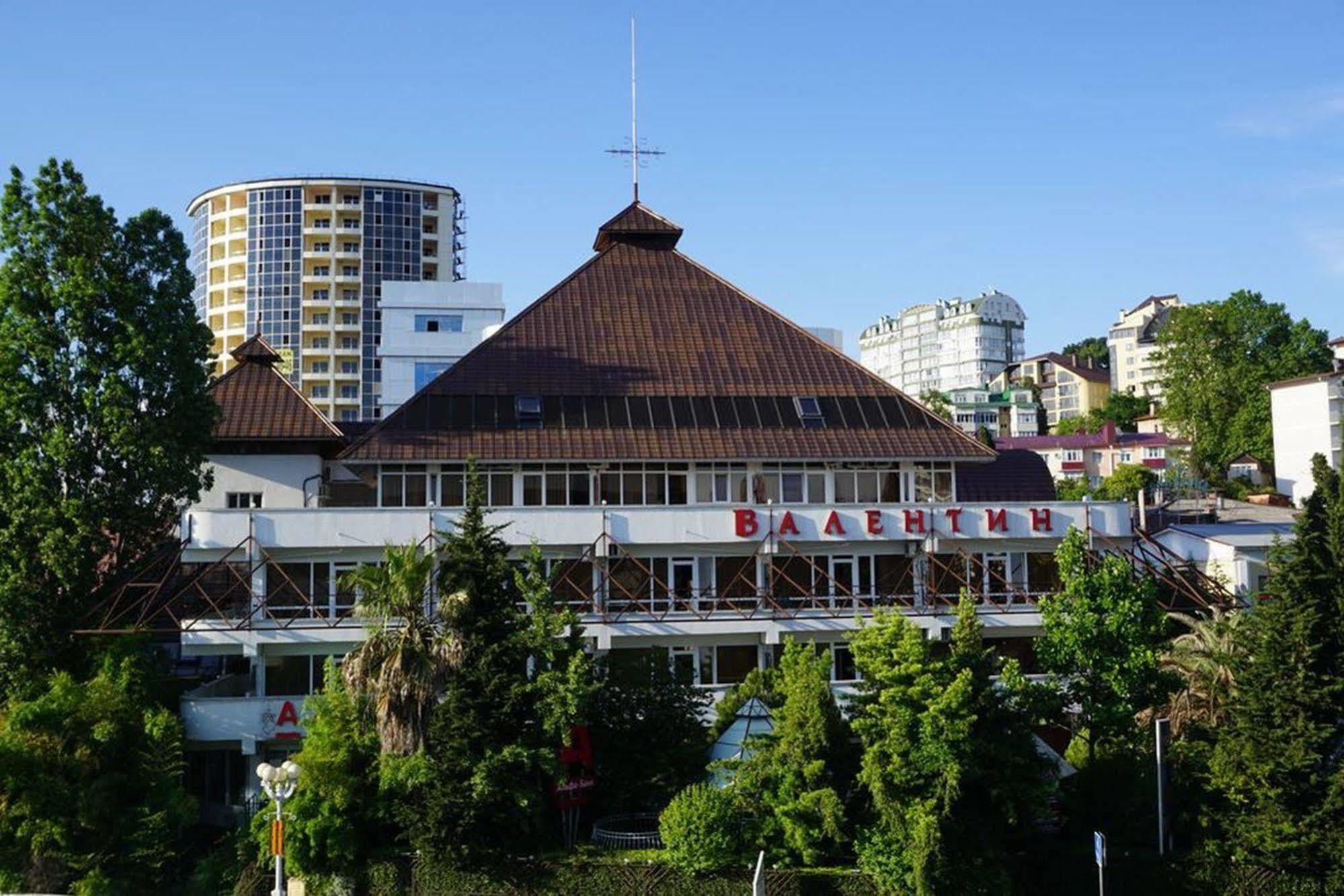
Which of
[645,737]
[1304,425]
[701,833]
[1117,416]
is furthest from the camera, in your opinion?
[1117,416]

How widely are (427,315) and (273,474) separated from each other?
41.5m

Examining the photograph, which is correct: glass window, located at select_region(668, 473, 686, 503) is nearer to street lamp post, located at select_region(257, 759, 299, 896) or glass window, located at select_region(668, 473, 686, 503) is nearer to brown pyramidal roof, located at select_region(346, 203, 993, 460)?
brown pyramidal roof, located at select_region(346, 203, 993, 460)

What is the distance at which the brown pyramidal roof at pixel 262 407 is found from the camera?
4450 centimetres

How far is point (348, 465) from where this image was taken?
43.8 metres

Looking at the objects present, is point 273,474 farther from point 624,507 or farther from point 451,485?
point 624,507

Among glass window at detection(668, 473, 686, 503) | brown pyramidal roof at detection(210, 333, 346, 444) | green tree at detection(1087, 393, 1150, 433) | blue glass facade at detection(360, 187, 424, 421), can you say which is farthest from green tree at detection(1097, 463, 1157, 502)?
blue glass facade at detection(360, 187, 424, 421)

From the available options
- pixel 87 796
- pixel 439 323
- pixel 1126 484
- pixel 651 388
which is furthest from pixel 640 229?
pixel 1126 484

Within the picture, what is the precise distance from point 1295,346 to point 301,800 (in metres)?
88.8

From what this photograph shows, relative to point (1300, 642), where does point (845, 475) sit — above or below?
above

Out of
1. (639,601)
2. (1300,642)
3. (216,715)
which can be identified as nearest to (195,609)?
(216,715)

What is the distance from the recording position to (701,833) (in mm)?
31000

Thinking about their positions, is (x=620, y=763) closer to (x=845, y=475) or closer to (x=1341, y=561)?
(x=845, y=475)

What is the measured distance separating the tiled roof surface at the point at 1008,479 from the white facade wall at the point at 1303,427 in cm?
4143

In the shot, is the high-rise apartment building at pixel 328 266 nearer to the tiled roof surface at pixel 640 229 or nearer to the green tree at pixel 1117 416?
the tiled roof surface at pixel 640 229
